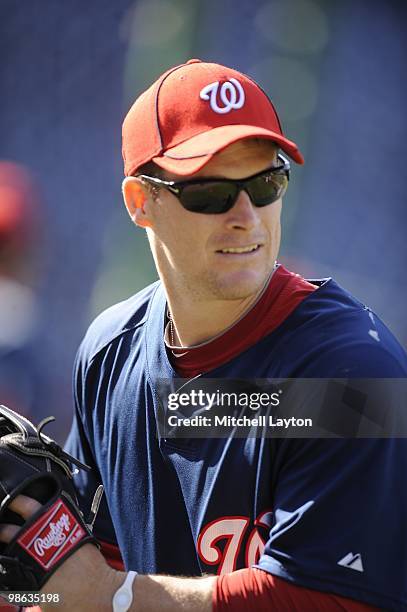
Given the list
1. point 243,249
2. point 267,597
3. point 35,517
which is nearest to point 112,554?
point 35,517

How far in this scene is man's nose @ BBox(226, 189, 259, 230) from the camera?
246 centimetres

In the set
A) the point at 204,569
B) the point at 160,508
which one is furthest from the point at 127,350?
the point at 204,569

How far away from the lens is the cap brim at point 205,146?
7.90ft

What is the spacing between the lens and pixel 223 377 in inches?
100

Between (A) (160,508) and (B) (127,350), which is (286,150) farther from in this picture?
(A) (160,508)

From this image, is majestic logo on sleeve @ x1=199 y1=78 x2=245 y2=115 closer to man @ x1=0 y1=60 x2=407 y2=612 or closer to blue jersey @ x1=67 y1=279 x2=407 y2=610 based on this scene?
man @ x1=0 y1=60 x2=407 y2=612

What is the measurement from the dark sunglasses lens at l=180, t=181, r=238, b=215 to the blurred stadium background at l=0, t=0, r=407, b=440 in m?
3.08

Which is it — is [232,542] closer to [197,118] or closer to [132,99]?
[197,118]

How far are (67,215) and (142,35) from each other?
3.99 feet

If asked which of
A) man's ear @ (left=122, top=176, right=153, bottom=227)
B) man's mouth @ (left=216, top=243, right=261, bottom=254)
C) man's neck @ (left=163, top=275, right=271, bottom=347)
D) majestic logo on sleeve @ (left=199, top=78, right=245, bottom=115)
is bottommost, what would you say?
man's neck @ (left=163, top=275, right=271, bottom=347)

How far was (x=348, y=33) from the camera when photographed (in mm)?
5660

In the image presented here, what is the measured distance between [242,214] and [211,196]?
10 cm

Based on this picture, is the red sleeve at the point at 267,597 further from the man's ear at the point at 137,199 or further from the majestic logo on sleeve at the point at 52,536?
the man's ear at the point at 137,199

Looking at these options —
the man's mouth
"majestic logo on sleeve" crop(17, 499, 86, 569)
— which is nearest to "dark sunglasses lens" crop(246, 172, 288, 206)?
the man's mouth
